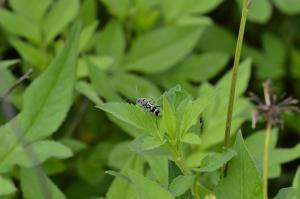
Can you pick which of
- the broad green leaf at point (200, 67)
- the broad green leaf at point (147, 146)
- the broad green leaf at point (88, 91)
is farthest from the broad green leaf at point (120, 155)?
the broad green leaf at point (147, 146)

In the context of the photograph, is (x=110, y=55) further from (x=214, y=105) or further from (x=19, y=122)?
(x=19, y=122)

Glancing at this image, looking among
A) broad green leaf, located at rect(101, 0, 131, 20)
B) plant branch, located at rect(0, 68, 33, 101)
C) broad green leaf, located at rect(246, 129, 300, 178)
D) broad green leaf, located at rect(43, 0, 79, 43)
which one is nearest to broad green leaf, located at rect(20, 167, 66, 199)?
plant branch, located at rect(0, 68, 33, 101)

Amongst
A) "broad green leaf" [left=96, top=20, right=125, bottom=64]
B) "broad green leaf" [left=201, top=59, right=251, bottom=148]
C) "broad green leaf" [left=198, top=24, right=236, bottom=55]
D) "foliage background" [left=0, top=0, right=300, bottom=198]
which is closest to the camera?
"broad green leaf" [left=201, top=59, right=251, bottom=148]

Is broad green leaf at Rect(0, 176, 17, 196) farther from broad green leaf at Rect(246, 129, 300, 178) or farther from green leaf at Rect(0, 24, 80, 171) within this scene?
broad green leaf at Rect(246, 129, 300, 178)

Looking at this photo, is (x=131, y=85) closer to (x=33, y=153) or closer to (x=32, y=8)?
(x=32, y=8)

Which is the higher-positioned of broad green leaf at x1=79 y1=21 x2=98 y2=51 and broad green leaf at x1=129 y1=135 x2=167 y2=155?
broad green leaf at x1=79 y1=21 x2=98 y2=51

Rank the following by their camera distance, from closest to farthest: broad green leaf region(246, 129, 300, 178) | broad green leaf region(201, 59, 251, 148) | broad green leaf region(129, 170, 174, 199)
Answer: broad green leaf region(129, 170, 174, 199) → broad green leaf region(246, 129, 300, 178) → broad green leaf region(201, 59, 251, 148)

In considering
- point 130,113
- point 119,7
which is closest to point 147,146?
point 130,113

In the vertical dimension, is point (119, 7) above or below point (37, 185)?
above
